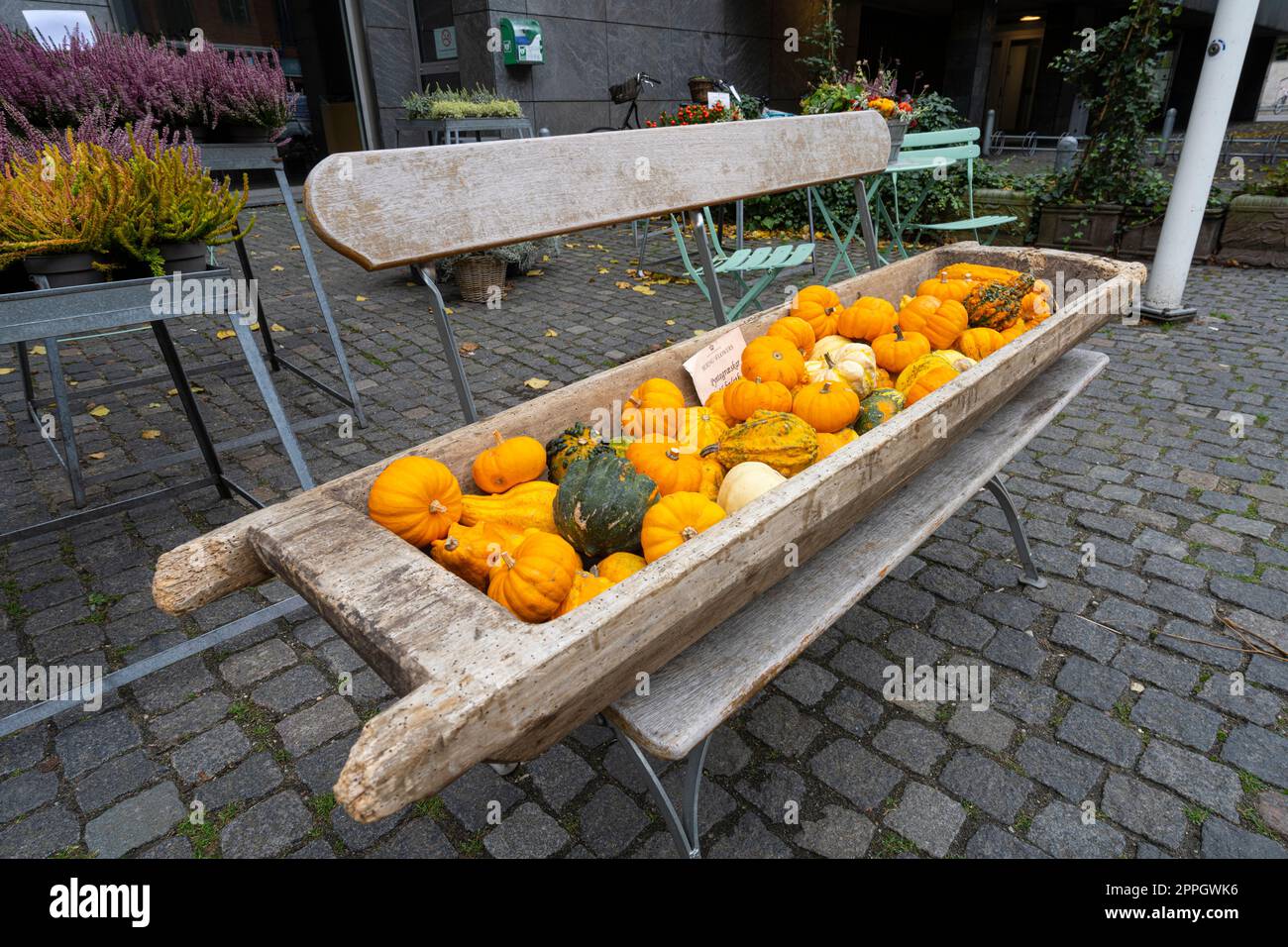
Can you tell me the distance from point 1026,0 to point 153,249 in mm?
23670

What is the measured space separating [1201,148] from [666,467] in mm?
5249

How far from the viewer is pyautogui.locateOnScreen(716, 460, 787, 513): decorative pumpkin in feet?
5.14

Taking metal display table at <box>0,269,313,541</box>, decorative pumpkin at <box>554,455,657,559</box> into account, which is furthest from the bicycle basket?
decorative pumpkin at <box>554,455,657,559</box>

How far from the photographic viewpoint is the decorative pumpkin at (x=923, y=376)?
→ 2.03 meters

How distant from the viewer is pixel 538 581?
125 centimetres

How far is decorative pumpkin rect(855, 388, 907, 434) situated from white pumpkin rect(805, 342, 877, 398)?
8cm

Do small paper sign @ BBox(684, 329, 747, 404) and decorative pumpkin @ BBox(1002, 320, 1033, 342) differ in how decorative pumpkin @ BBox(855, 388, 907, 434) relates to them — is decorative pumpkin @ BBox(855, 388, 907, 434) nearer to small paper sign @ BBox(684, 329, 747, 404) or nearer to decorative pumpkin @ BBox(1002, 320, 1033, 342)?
small paper sign @ BBox(684, 329, 747, 404)

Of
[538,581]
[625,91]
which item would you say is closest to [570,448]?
[538,581]

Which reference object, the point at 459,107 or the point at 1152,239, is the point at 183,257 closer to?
the point at 459,107

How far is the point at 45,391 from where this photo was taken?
4.36 metres

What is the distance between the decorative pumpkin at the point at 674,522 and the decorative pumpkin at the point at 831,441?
0.48 meters

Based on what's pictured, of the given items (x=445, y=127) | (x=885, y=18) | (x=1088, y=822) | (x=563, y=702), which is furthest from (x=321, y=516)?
(x=885, y=18)

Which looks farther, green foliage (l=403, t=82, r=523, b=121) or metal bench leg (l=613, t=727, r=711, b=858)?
green foliage (l=403, t=82, r=523, b=121)
